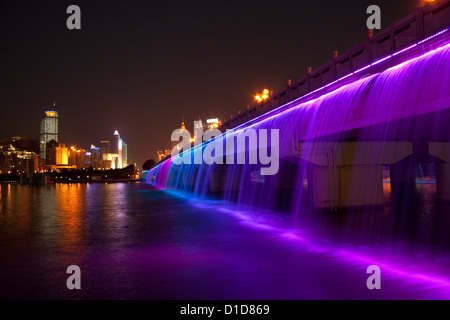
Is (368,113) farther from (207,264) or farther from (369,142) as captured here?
(207,264)

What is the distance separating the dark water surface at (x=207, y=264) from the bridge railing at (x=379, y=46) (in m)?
6.99

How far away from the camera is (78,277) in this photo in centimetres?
863

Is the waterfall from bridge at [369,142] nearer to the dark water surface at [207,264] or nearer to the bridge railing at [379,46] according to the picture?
the bridge railing at [379,46]

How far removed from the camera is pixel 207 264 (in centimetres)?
994

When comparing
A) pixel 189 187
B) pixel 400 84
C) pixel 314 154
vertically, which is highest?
pixel 400 84

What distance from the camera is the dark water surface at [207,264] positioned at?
759 centimetres

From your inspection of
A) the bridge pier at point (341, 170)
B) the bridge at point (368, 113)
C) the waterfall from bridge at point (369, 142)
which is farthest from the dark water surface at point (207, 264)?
the bridge at point (368, 113)

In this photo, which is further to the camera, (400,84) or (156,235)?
(156,235)

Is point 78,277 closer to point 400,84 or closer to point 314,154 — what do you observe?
point 400,84

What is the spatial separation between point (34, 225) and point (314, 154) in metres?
14.7

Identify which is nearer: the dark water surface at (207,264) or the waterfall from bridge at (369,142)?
the dark water surface at (207,264)

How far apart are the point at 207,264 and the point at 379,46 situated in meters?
10.5
